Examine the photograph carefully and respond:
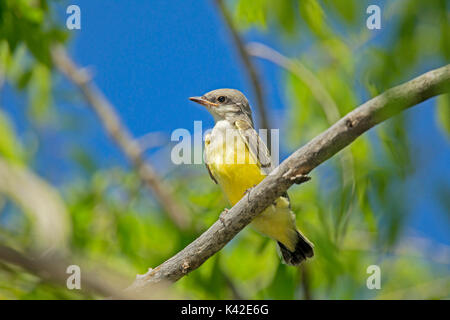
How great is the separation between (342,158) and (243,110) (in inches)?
65.7

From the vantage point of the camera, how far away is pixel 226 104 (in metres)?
5.91

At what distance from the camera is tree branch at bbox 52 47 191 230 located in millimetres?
7395

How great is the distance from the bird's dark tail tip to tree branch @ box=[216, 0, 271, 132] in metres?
1.51

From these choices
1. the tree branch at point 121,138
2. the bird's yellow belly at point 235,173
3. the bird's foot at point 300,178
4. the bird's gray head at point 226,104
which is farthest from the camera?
the tree branch at point 121,138

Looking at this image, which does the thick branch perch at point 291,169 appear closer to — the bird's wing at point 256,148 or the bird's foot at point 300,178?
the bird's foot at point 300,178

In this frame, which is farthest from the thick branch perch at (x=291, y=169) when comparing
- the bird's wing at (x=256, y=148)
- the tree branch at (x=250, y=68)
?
the tree branch at (x=250, y=68)

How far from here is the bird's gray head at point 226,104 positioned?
19.1 ft

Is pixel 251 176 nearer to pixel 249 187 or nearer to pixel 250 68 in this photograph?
pixel 249 187

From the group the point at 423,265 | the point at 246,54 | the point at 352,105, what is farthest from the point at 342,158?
the point at 423,265

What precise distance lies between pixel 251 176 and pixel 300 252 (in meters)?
0.81

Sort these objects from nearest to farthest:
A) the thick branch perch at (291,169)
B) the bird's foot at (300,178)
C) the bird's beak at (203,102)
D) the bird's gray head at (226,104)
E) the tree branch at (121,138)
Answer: the thick branch perch at (291,169) < the bird's foot at (300,178) < the bird's gray head at (226,104) < the bird's beak at (203,102) < the tree branch at (121,138)

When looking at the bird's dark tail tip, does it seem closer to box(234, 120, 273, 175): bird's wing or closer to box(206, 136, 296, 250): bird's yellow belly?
box(206, 136, 296, 250): bird's yellow belly

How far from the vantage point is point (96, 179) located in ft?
22.1
